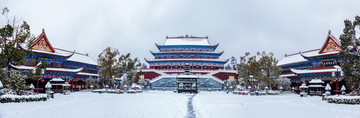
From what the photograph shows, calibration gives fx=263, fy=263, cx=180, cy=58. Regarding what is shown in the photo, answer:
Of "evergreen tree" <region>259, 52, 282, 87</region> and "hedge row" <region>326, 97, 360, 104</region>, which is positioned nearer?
"hedge row" <region>326, 97, 360, 104</region>

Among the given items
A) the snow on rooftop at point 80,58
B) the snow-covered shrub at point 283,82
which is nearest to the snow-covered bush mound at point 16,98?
the snow on rooftop at point 80,58

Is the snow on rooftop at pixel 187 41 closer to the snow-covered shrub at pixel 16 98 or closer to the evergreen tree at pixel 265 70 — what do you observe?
the evergreen tree at pixel 265 70

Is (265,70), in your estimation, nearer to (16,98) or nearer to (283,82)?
(283,82)

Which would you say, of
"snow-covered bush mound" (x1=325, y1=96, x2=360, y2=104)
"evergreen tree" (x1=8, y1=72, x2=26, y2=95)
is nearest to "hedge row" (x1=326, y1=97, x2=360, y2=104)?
"snow-covered bush mound" (x1=325, y1=96, x2=360, y2=104)

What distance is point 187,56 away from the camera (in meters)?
69.8

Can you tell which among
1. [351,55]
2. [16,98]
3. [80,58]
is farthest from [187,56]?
[16,98]

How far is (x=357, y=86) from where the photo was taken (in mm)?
20078

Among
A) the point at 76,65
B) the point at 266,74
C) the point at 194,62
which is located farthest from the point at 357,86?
the point at 194,62

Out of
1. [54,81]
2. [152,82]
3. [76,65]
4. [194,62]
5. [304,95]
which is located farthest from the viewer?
[194,62]

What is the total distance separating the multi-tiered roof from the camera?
225ft

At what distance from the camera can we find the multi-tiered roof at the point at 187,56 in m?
68.7

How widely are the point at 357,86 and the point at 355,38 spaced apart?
374 cm

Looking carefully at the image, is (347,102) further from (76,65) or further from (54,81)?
(76,65)

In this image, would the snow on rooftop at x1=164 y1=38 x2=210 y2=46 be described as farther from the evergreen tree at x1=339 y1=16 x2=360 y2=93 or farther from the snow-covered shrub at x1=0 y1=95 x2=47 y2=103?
the snow-covered shrub at x1=0 y1=95 x2=47 y2=103
